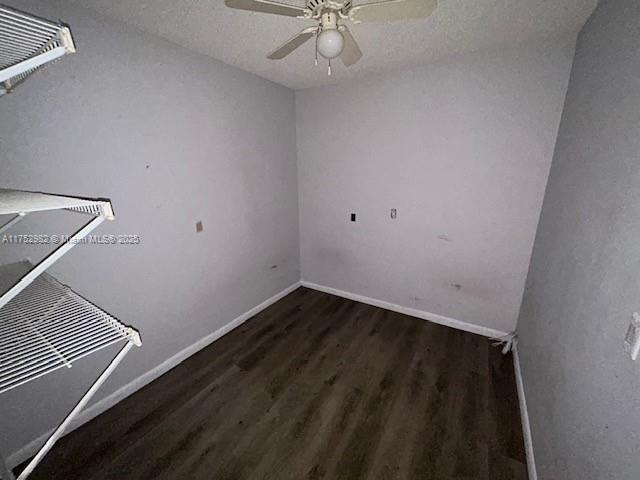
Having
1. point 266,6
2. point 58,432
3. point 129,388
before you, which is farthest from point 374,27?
point 129,388

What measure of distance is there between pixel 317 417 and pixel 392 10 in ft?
7.60

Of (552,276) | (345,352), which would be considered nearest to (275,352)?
(345,352)

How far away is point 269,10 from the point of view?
3.87ft

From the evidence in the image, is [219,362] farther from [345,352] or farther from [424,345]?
[424,345]

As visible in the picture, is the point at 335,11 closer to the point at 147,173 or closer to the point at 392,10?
the point at 392,10

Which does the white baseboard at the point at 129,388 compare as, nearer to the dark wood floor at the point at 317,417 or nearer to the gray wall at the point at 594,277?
the dark wood floor at the point at 317,417

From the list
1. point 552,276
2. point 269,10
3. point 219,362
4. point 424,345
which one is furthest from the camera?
point 424,345

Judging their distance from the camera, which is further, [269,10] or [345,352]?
[345,352]

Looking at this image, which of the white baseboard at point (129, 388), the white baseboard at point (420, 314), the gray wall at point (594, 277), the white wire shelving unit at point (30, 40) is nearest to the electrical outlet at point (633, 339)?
the gray wall at point (594, 277)

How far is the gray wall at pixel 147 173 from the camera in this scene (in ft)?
4.64

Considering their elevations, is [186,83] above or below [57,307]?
above

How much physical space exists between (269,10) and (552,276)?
2120 millimetres

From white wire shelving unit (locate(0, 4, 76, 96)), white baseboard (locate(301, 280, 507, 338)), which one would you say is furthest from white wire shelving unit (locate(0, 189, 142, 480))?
white baseboard (locate(301, 280, 507, 338))

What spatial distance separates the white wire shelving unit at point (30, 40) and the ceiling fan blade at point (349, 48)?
109cm
